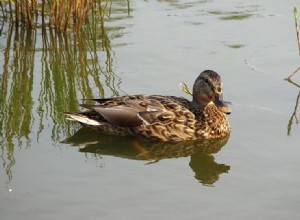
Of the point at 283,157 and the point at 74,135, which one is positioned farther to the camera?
the point at 74,135

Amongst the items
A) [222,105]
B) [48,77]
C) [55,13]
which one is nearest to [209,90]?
[222,105]

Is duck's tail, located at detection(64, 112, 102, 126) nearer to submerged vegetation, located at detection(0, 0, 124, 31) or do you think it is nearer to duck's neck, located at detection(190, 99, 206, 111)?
duck's neck, located at detection(190, 99, 206, 111)

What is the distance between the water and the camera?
22.6 feet

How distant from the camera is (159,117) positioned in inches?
343

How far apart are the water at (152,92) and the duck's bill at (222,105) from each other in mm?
244

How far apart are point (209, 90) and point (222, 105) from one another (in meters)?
0.25

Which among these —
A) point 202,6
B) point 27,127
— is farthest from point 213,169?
point 202,6

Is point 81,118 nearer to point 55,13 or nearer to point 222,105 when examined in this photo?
point 222,105

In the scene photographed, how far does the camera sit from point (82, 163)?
775 cm

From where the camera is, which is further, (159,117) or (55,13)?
(55,13)

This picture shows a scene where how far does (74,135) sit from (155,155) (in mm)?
932

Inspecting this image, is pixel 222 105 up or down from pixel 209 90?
down

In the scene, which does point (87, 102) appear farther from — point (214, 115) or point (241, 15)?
point (241, 15)

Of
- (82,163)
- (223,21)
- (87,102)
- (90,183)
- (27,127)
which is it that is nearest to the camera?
(90,183)
